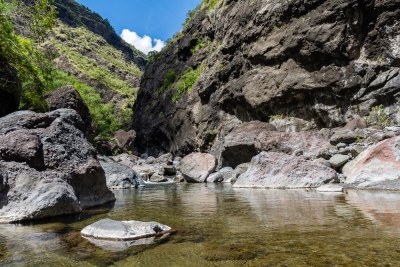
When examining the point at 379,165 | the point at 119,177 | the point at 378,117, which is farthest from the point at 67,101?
the point at 378,117

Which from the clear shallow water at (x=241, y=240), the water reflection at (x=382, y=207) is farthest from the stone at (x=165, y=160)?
the clear shallow water at (x=241, y=240)

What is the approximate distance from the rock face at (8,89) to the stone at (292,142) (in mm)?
11578

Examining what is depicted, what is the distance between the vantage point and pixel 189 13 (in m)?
47.1

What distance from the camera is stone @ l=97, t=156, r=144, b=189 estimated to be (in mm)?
14039

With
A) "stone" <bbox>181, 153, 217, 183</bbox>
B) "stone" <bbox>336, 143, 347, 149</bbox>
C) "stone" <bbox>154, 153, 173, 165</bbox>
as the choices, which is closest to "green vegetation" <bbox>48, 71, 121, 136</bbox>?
"stone" <bbox>154, 153, 173, 165</bbox>

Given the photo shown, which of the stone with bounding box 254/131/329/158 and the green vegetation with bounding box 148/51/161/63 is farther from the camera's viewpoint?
the green vegetation with bounding box 148/51/161/63

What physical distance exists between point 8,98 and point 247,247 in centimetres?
1207

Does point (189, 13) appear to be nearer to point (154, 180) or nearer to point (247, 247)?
point (154, 180)

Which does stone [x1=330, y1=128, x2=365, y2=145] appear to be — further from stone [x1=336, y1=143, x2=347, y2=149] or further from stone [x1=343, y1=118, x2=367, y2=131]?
stone [x1=343, y1=118, x2=367, y2=131]

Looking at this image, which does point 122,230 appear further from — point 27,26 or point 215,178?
point 215,178

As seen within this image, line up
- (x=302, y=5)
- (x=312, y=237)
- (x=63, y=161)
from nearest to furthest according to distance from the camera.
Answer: (x=312, y=237)
(x=63, y=161)
(x=302, y=5)

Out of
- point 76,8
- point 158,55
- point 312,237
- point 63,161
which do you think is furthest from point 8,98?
point 76,8

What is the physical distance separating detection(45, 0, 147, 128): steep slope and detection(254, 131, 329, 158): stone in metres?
48.6

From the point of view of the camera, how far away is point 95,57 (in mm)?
86812
